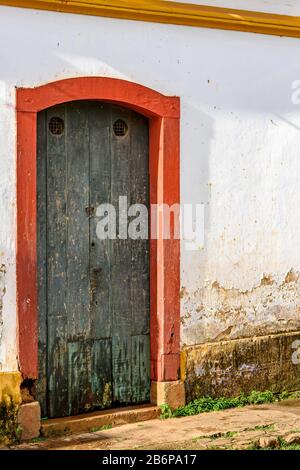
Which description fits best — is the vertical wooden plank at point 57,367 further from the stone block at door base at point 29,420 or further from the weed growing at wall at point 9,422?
the weed growing at wall at point 9,422

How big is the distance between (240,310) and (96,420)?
1678 mm

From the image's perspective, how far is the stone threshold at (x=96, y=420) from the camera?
7227 millimetres

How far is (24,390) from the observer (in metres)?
7.06

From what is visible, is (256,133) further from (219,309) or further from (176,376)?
(176,376)

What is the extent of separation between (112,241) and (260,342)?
1.70m

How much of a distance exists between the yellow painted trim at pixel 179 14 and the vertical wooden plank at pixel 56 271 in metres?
0.80

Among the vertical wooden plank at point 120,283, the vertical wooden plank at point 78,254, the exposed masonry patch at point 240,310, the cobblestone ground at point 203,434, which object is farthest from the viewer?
the exposed masonry patch at point 240,310

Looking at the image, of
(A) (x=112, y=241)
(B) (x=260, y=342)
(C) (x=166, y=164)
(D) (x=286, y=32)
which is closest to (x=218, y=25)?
(D) (x=286, y=32)

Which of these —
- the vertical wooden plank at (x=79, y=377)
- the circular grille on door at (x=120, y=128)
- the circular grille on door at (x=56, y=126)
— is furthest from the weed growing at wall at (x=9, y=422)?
the circular grille on door at (x=120, y=128)

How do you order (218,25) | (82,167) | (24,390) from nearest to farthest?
(24,390) < (82,167) < (218,25)

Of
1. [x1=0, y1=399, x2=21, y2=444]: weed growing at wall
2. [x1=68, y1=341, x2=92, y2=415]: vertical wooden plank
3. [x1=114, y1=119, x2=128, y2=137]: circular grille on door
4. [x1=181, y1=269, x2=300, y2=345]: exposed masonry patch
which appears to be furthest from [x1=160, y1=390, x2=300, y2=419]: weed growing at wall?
[x1=114, y1=119, x2=128, y2=137]: circular grille on door

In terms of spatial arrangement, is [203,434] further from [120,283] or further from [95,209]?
[95,209]

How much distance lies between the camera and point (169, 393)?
25.7 ft

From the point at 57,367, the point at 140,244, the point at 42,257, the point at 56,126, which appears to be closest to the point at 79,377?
the point at 57,367
